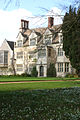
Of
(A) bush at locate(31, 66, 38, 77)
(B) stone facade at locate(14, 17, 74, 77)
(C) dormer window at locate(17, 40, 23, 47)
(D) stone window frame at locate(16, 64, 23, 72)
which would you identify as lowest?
(A) bush at locate(31, 66, 38, 77)

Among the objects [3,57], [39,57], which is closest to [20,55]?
[3,57]

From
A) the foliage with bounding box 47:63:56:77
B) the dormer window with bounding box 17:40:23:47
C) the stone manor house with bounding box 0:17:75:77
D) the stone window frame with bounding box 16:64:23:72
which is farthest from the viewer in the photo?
the dormer window with bounding box 17:40:23:47

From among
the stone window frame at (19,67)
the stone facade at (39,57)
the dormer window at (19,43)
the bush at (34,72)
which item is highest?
the dormer window at (19,43)

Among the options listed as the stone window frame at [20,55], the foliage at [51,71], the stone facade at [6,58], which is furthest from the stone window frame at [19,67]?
the foliage at [51,71]

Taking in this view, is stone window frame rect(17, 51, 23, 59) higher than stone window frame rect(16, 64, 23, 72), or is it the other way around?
stone window frame rect(17, 51, 23, 59)

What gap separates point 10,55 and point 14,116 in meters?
40.4

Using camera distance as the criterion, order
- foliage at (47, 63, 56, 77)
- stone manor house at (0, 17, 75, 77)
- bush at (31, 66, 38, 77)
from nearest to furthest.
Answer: stone manor house at (0, 17, 75, 77)
foliage at (47, 63, 56, 77)
bush at (31, 66, 38, 77)

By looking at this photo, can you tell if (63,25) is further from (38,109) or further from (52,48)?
(52,48)

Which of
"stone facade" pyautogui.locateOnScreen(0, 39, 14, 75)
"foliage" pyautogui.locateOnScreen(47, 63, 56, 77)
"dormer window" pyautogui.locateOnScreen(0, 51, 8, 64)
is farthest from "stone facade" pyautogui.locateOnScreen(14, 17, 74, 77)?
"dormer window" pyautogui.locateOnScreen(0, 51, 8, 64)

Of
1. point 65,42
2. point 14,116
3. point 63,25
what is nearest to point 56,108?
point 14,116

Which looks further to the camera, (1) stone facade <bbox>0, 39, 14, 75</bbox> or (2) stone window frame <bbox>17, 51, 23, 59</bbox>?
(1) stone facade <bbox>0, 39, 14, 75</bbox>

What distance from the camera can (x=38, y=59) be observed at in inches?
1582

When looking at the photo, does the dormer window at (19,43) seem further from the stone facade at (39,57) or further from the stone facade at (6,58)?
the stone facade at (6,58)

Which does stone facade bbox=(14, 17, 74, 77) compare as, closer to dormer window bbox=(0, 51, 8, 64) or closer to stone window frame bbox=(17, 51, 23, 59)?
stone window frame bbox=(17, 51, 23, 59)
